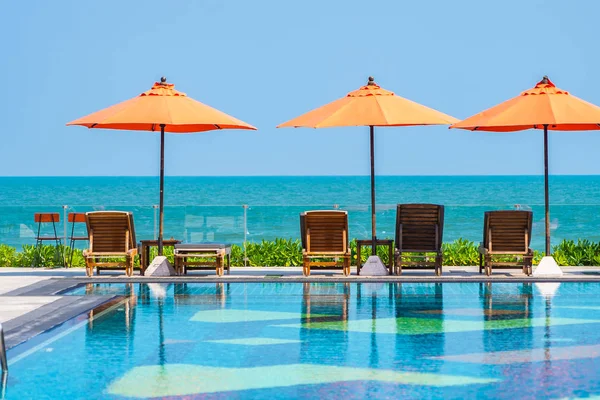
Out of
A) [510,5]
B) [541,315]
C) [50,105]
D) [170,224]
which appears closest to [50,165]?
[50,105]

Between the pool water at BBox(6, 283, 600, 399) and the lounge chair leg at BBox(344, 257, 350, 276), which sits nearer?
the pool water at BBox(6, 283, 600, 399)

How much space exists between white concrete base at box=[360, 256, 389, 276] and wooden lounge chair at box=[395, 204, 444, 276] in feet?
0.65

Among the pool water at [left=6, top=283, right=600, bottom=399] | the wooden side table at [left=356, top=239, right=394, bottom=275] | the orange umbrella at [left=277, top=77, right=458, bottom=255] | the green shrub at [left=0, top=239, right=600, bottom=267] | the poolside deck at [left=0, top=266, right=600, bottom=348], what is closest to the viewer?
the pool water at [left=6, top=283, right=600, bottom=399]

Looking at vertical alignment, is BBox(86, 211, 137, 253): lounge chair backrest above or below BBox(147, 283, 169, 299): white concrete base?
above

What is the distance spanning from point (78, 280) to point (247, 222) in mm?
3583

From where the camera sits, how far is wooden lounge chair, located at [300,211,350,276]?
1313cm

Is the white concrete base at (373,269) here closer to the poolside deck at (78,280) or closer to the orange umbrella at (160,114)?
the poolside deck at (78,280)

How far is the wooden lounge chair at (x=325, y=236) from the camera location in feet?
43.1

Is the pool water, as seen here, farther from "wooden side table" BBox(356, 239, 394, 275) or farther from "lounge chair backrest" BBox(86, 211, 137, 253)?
"wooden side table" BBox(356, 239, 394, 275)

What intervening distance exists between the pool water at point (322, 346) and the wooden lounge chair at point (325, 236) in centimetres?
105

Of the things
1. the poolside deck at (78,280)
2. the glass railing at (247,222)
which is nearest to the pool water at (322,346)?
the poolside deck at (78,280)

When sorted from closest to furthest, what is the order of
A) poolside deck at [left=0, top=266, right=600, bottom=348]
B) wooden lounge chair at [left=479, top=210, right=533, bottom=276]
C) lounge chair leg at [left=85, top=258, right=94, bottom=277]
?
poolside deck at [left=0, top=266, right=600, bottom=348] → wooden lounge chair at [left=479, top=210, right=533, bottom=276] → lounge chair leg at [left=85, top=258, right=94, bottom=277]

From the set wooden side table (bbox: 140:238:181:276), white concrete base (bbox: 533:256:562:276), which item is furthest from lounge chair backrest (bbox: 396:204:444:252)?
wooden side table (bbox: 140:238:181:276)

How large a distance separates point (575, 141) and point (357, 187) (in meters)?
26.7
